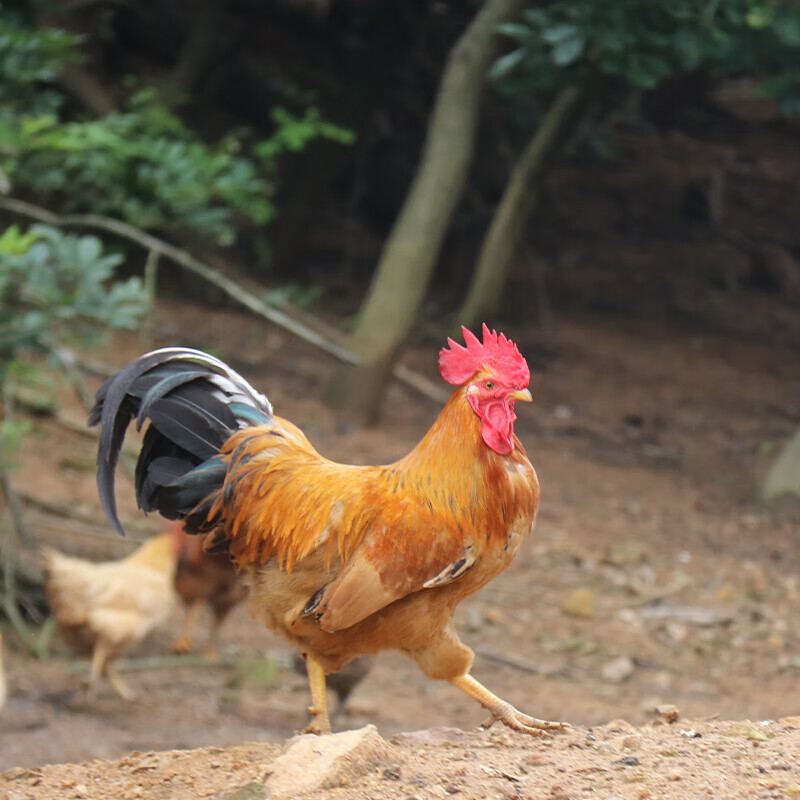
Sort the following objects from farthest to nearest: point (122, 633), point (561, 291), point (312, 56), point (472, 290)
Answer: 1. point (561, 291)
2. point (312, 56)
3. point (472, 290)
4. point (122, 633)

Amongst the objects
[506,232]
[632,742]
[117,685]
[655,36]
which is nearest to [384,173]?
[506,232]

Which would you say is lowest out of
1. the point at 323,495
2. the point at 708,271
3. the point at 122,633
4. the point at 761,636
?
the point at 122,633

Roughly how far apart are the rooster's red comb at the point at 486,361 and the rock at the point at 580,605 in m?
4.10

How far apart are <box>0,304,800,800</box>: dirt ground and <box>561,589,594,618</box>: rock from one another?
0.02 metres

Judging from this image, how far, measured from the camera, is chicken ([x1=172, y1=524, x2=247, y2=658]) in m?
6.63

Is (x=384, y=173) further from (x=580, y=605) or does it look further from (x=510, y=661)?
(x=510, y=661)

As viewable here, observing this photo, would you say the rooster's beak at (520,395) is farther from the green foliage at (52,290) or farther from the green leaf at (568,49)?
the green leaf at (568,49)

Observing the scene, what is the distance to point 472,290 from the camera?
12.4 metres

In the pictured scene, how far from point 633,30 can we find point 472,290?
170 inches

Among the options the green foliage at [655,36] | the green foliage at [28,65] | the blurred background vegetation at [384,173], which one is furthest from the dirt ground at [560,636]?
the green foliage at [655,36]

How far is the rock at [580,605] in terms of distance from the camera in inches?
294

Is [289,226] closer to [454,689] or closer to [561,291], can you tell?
[561,291]

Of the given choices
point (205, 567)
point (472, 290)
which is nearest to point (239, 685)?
point (205, 567)

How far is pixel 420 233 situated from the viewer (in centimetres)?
1039
